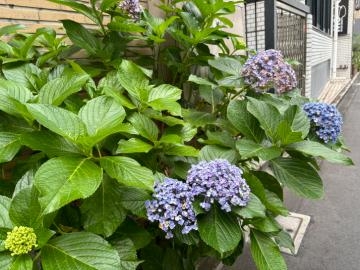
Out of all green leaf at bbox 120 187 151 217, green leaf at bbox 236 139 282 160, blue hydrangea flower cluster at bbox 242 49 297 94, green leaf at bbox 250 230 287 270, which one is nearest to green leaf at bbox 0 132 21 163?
green leaf at bbox 120 187 151 217

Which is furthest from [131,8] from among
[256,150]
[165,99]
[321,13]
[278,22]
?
[321,13]

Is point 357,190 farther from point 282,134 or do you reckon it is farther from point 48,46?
point 48,46

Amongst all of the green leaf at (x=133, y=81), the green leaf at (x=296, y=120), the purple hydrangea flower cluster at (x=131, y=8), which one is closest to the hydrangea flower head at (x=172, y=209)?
the green leaf at (x=133, y=81)

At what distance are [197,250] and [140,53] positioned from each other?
1.43 metres

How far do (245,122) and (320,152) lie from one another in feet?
1.13

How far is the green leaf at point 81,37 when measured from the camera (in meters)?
1.69

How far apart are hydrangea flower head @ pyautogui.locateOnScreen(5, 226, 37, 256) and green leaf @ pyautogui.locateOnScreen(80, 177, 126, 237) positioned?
23 cm

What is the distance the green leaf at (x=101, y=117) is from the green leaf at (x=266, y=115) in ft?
1.96

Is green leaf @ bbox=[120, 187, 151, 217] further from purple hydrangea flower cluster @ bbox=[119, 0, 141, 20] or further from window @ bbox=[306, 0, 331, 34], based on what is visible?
window @ bbox=[306, 0, 331, 34]

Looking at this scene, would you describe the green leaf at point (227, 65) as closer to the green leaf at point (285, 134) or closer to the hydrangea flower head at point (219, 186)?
the green leaf at point (285, 134)

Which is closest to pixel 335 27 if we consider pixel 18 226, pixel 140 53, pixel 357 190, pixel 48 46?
pixel 357 190

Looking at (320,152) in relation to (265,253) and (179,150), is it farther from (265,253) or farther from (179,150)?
(179,150)

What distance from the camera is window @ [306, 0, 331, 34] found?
10.3 meters

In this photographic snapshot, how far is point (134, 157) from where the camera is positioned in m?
1.33
